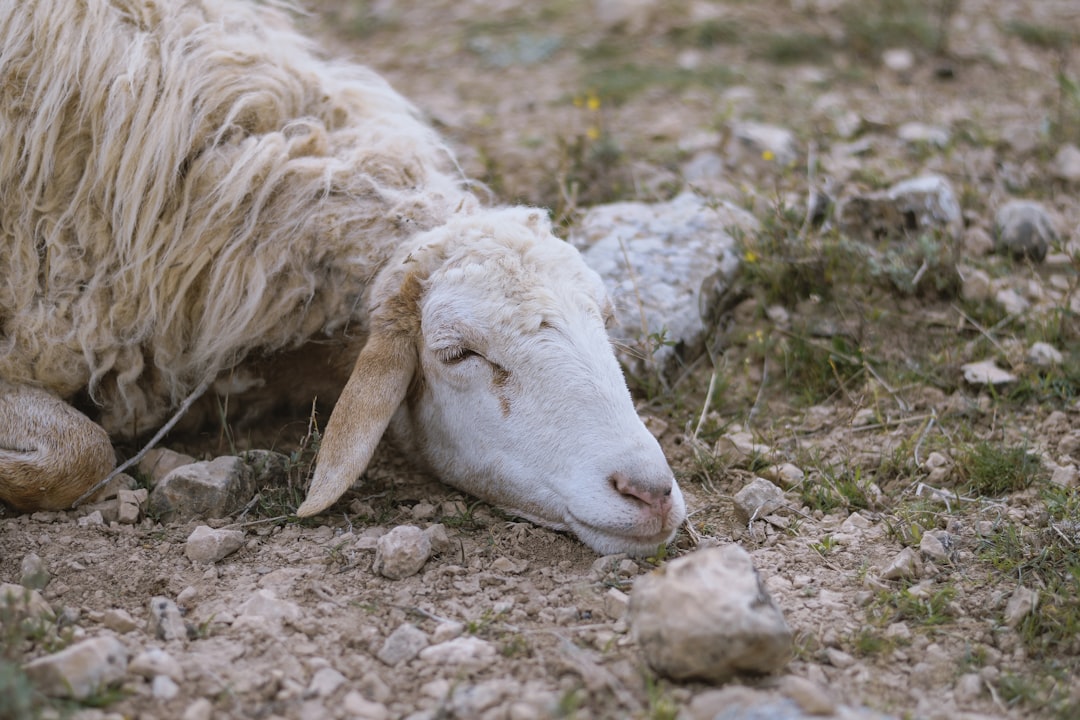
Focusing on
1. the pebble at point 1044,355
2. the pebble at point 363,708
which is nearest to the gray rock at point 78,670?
the pebble at point 363,708

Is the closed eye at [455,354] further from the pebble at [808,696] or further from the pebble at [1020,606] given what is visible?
the pebble at [1020,606]

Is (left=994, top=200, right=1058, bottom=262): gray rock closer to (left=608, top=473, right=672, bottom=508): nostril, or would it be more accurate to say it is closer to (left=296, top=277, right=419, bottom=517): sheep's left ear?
(left=608, top=473, right=672, bottom=508): nostril

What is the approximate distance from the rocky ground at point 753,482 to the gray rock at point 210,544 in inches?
0.4

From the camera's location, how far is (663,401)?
434 centimetres

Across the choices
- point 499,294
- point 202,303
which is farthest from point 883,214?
point 202,303

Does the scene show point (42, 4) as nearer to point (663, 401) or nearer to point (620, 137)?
point (663, 401)

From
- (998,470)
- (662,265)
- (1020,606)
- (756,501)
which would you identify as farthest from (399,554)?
(662,265)

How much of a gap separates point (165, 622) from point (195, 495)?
0.78m

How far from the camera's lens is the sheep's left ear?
3320 millimetres

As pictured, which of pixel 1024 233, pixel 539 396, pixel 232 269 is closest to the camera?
pixel 539 396

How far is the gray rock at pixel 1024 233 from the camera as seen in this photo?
503 centimetres

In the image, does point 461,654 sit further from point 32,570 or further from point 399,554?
point 32,570

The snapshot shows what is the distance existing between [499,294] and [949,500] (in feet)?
5.21

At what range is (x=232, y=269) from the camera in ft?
12.5
